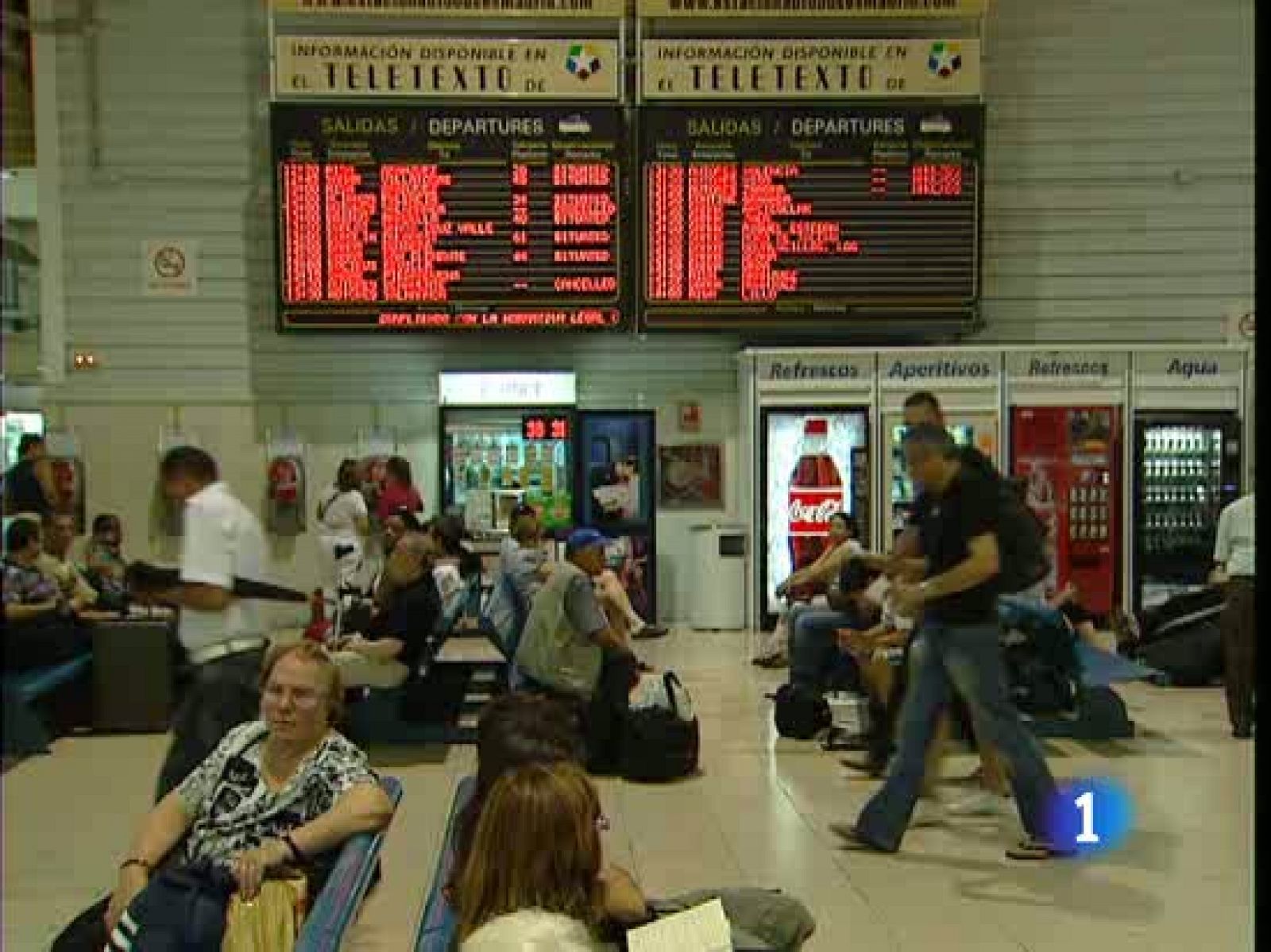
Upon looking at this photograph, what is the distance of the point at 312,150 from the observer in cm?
1089

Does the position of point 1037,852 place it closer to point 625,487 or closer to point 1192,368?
point 625,487

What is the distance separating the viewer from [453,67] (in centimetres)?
1116

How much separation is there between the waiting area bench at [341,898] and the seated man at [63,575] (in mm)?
5304

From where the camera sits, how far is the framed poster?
12.7 metres

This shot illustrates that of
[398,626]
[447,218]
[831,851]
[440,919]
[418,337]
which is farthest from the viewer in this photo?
[418,337]

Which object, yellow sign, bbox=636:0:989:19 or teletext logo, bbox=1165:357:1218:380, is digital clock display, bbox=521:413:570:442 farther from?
teletext logo, bbox=1165:357:1218:380

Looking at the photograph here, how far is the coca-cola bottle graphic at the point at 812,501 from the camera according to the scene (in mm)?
11984

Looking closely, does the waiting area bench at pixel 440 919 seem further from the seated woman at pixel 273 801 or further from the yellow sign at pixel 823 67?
the yellow sign at pixel 823 67

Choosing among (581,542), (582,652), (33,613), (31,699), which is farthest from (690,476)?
(31,699)

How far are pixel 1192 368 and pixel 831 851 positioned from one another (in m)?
7.91

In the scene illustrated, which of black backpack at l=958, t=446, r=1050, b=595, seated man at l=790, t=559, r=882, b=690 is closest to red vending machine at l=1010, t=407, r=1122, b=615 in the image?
seated man at l=790, t=559, r=882, b=690

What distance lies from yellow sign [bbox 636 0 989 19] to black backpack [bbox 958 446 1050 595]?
6694 mm

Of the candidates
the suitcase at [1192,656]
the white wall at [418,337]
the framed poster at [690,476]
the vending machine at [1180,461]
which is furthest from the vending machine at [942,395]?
the suitcase at [1192,656]

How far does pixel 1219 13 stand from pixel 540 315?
710 centimetres
